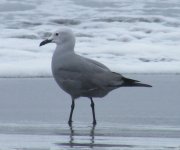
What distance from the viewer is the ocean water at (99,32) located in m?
10.3

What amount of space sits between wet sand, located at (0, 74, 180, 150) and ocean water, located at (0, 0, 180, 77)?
952 millimetres

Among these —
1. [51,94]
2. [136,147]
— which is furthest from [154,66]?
[136,147]

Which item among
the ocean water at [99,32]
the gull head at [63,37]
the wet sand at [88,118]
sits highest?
the gull head at [63,37]

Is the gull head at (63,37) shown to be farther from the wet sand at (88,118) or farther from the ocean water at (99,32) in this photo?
the ocean water at (99,32)

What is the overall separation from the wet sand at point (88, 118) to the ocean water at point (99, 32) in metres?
0.95

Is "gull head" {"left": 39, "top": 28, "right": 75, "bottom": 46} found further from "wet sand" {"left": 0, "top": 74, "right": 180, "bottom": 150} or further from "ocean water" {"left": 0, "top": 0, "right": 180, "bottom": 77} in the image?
"ocean water" {"left": 0, "top": 0, "right": 180, "bottom": 77}

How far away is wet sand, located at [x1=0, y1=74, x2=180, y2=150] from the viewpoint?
213 inches

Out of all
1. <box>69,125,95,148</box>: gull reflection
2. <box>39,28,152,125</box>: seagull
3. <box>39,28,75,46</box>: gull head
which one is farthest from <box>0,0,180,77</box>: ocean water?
<box>69,125,95,148</box>: gull reflection

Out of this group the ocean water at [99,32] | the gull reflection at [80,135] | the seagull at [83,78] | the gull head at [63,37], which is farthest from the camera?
the ocean water at [99,32]

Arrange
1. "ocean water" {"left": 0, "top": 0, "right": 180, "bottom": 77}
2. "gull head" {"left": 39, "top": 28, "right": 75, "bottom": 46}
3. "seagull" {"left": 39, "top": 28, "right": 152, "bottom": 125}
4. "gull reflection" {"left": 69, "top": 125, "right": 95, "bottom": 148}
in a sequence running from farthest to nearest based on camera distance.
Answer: "ocean water" {"left": 0, "top": 0, "right": 180, "bottom": 77} → "gull head" {"left": 39, "top": 28, "right": 75, "bottom": 46} → "seagull" {"left": 39, "top": 28, "right": 152, "bottom": 125} → "gull reflection" {"left": 69, "top": 125, "right": 95, "bottom": 148}

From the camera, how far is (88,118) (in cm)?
686

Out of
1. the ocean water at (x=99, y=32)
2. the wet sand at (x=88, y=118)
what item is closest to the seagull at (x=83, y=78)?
the wet sand at (x=88, y=118)

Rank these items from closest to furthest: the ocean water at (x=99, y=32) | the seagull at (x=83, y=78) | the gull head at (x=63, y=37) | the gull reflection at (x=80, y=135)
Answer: the gull reflection at (x=80, y=135) < the seagull at (x=83, y=78) < the gull head at (x=63, y=37) < the ocean water at (x=99, y=32)

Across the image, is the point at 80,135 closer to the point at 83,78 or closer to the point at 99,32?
the point at 83,78
